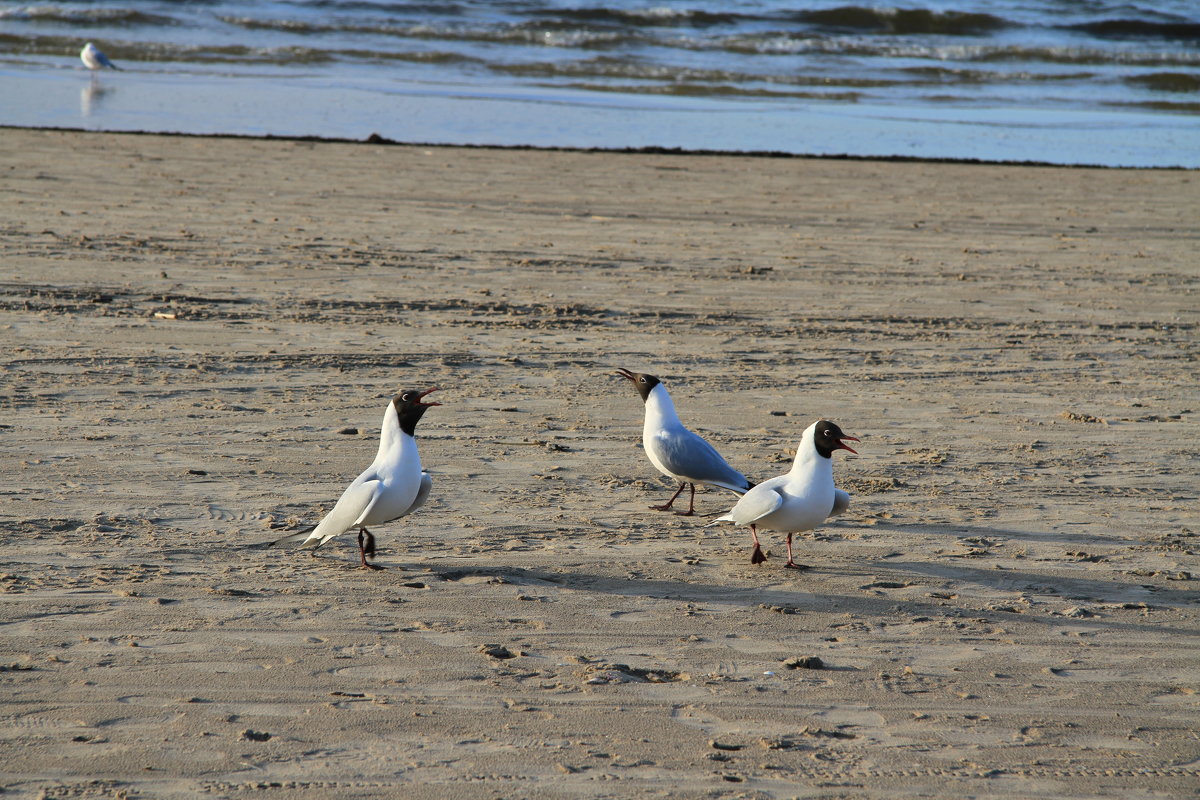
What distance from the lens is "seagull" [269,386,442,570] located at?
434 centimetres

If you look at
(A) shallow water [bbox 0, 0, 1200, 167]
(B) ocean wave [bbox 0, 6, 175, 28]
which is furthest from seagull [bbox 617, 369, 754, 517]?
(B) ocean wave [bbox 0, 6, 175, 28]

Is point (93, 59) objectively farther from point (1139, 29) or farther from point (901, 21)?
point (1139, 29)

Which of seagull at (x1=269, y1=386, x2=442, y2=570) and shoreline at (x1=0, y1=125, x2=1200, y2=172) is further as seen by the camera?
shoreline at (x1=0, y1=125, x2=1200, y2=172)

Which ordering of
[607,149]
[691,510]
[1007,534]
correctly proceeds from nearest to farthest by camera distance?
[1007,534] < [691,510] < [607,149]

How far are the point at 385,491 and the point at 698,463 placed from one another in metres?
1.43

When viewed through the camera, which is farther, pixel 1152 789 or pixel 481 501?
pixel 481 501

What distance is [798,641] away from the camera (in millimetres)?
4008

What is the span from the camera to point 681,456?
→ 201 inches

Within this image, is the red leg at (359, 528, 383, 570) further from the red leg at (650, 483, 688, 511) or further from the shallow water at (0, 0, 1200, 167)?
the shallow water at (0, 0, 1200, 167)

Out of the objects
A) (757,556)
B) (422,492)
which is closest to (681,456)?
(757,556)

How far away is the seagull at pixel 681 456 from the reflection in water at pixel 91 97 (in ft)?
44.5

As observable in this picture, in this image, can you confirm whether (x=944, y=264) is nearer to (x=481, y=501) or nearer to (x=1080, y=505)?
(x=1080, y=505)

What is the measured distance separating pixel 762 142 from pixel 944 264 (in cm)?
708

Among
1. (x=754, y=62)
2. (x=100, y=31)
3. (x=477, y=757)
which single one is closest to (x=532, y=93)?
(x=754, y=62)
